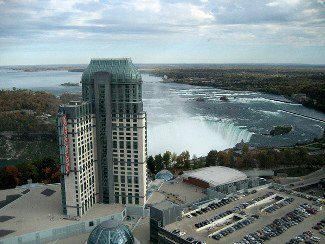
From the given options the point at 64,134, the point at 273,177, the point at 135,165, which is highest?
the point at 64,134

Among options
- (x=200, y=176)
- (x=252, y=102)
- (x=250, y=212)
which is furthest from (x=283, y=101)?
(x=250, y=212)

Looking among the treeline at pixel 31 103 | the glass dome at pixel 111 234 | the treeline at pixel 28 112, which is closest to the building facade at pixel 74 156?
the glass dome at pixel 111 234

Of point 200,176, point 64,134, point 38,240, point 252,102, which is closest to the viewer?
point 38,240

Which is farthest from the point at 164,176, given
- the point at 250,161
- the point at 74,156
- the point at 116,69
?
the point at 116,69

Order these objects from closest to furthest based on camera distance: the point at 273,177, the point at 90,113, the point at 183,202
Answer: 1. the point at 90,113
2. the point at 183,202
3. the point at 273,177

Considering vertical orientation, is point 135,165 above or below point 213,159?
above

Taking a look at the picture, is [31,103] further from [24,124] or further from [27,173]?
[27,173]

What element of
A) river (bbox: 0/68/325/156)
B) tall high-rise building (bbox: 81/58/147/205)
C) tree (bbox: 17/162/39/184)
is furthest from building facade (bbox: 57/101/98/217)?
river (bbox: 0/68/325/156)

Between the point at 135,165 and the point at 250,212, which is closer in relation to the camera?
the point at 250,212

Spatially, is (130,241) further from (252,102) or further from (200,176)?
(252,102)
